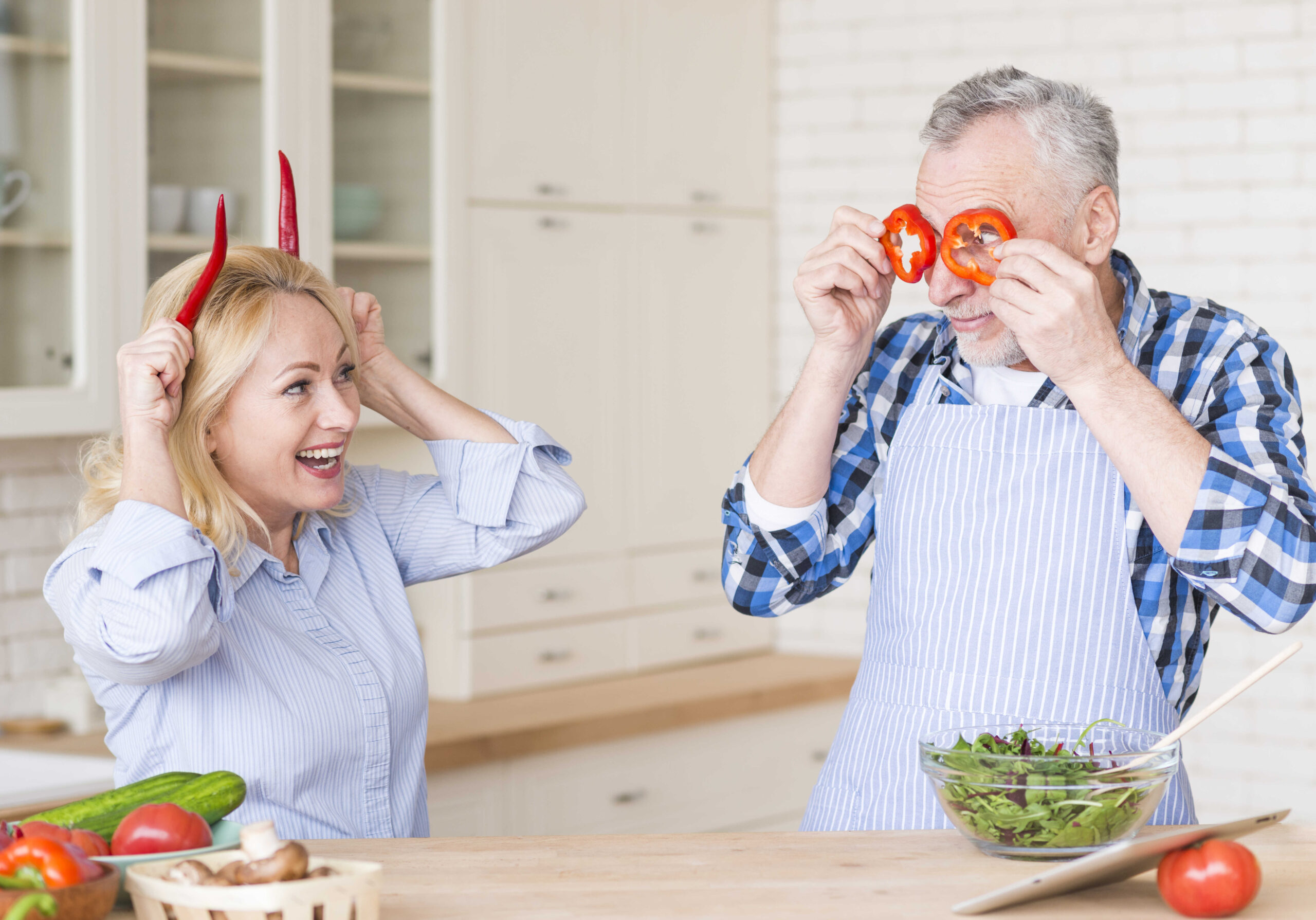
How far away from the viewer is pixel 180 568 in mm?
1711

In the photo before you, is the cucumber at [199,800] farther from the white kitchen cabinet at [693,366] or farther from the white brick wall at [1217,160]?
the white brick wall at [1217,160]

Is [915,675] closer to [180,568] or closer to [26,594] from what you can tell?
[180,568]

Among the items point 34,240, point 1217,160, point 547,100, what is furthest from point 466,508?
point 1217,160

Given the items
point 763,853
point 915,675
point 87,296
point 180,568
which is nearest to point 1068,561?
point 915,675

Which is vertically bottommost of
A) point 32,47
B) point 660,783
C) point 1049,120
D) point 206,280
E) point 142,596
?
point 660,783

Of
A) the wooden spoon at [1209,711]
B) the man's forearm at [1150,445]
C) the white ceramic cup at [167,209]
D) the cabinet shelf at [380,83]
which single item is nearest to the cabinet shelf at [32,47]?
the white ceramic cup at [167,209]

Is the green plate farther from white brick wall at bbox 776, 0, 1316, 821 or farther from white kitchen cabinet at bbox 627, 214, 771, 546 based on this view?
white brick wall at bbox 776, 0, 1316, 821

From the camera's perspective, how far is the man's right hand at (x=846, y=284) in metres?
2.00

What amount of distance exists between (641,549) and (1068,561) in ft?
7.63

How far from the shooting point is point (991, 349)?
1.99m

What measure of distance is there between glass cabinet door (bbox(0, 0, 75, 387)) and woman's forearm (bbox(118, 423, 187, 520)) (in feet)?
4.23

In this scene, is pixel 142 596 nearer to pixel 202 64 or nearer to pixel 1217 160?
pixel 202 64

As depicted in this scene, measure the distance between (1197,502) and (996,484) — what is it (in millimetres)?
372

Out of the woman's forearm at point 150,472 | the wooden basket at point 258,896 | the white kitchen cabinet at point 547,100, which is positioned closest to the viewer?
the wooden basket at point 258,896
